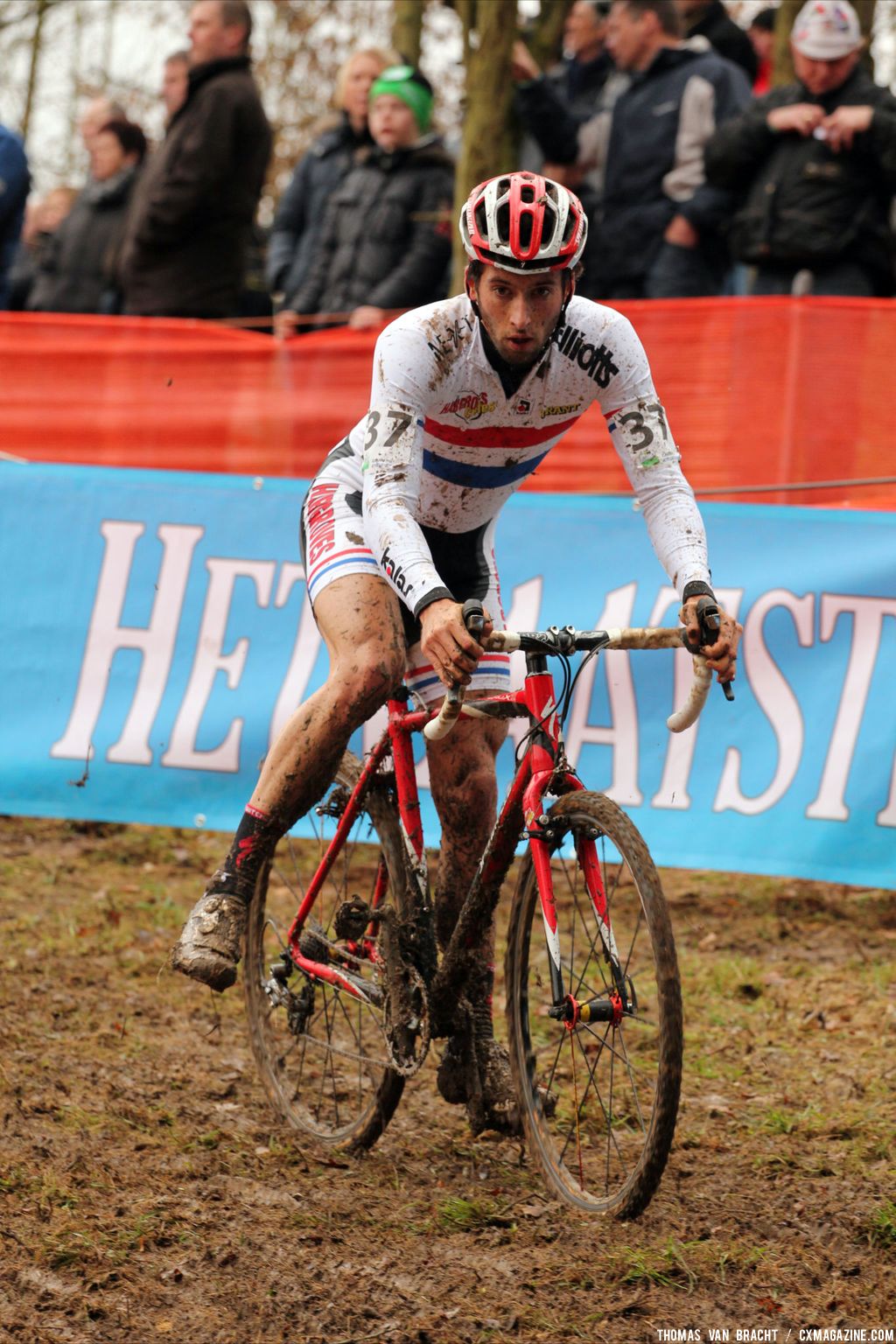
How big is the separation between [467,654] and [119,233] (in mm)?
7639

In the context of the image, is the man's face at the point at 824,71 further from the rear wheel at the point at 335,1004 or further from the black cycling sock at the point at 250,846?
the black cycling sock at the point at 250,846

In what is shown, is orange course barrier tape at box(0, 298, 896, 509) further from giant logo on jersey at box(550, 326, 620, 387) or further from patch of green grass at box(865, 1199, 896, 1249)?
patch of green grass at box(865, 1199, 896, 1249)

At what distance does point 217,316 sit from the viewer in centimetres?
970

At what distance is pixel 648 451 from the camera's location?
4.40m

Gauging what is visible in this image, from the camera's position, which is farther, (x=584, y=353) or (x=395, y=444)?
(x=584, y=353)

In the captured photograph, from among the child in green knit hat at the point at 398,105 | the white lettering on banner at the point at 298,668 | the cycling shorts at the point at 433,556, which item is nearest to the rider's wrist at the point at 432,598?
the cycling shorts at the point at 433,556

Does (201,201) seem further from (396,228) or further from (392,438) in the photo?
(392,438)

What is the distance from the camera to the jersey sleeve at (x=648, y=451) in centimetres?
431

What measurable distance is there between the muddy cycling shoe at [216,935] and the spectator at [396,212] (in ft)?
17.2

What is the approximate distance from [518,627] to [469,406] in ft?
9.57

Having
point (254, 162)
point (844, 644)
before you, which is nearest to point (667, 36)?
point (254, 162)

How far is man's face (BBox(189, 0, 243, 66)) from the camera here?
29.9 feet

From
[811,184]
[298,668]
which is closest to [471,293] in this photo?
[298,668]

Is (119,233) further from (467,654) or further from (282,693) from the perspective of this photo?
(467,654)
